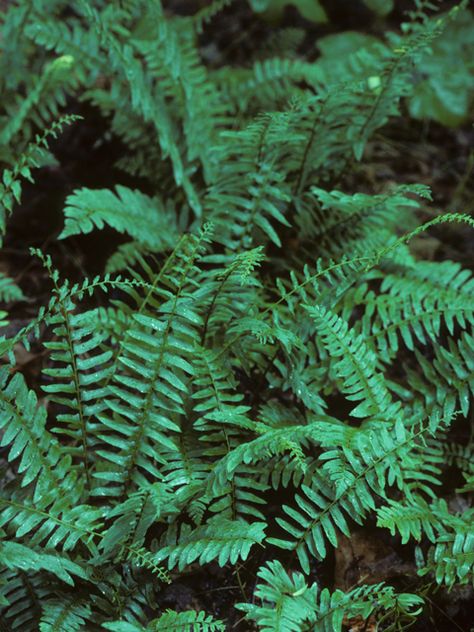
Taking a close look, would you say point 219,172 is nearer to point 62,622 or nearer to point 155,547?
point 155,547

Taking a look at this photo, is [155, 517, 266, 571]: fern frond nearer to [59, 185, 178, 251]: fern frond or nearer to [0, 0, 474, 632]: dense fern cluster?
[0, 0, 474, 632]: dense fern cluster

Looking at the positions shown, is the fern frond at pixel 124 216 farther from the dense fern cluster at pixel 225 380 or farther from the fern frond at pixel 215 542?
the fern frond at pixel 215 542

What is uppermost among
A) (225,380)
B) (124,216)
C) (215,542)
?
(124,216)

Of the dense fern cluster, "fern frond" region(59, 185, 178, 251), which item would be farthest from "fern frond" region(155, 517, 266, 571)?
"fern frond" region(59, 185, 178, 251)

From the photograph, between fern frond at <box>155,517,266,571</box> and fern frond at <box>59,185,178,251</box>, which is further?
fern frond at <box>59,185,178,251</box>

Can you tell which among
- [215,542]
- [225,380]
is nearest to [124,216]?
[225,380]

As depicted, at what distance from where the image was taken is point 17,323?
3.51 metres

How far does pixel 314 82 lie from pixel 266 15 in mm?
1306

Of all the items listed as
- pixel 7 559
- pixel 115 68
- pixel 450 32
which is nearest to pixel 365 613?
pixel 7 559

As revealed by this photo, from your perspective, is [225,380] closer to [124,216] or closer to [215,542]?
[215,542]

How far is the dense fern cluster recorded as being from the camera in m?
2.39

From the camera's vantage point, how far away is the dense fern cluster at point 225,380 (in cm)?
239

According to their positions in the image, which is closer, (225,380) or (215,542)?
(215,542)

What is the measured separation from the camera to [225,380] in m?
2.92
